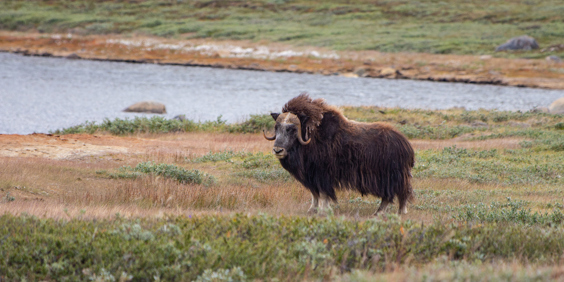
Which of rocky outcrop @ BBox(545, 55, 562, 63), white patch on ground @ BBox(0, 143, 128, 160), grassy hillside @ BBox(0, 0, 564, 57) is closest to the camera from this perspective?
white patch on ground @ BBox(0, 143, 128, 160)

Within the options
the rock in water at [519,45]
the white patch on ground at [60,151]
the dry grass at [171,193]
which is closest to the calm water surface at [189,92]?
the white patch on ground at [60,151]

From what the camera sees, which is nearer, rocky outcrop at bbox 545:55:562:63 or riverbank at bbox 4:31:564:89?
riverbank at bbox 4:31:564:89

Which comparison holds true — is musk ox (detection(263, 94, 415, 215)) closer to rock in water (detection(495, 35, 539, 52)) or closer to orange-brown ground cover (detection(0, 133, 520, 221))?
orange-brown ground cover (detection(0, 133, 520, 221))

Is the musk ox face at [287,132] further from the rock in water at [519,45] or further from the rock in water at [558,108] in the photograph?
the rock in water at [519,45]

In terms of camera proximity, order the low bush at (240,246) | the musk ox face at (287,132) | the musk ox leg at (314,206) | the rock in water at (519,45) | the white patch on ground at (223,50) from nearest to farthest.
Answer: the low bush at (240,246) < the musk ox face at (287,132) < the musk ox leg at (314,206) < the rock in water at (519,45) < the white patch on ground at (223,50)

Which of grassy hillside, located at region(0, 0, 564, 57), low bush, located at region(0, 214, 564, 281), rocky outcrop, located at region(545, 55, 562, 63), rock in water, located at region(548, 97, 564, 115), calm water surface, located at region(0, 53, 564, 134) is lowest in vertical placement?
calm water surface, located at region(0, 53, 564, 134)

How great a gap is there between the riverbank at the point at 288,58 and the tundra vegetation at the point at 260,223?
37.7 m

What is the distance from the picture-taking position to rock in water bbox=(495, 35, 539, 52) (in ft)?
192

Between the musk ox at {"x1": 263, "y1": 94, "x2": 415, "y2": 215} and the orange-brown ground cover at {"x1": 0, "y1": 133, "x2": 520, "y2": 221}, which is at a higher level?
the musk ox at {"x1": 263, "y1": 94, "x2": 415, "y2": 215}

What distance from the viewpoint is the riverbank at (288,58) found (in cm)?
5125

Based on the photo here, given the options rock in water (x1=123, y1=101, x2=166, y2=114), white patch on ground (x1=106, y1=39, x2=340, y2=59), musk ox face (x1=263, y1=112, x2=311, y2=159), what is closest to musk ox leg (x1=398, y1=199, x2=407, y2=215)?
musk ox face (x1=263, y1=112, x2=311, y2=159)

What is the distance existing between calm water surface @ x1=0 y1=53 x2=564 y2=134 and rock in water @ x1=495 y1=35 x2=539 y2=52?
13.3m

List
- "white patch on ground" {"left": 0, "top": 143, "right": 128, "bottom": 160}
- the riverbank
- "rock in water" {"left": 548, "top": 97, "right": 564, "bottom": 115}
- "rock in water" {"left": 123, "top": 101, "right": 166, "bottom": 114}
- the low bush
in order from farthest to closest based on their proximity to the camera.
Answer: the riverbank → "rock in water" {"left": 123, "top": 101, "right": 166, "bottom": 114} → "rock in water" {"left": 548, "top": 97, "right": 564, "bottom": 115} → "white patch on ground" {"left": 0, "top": 143, "right": 128, "bottom": 160} → the low bush

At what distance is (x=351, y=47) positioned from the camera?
6284 centimetres
